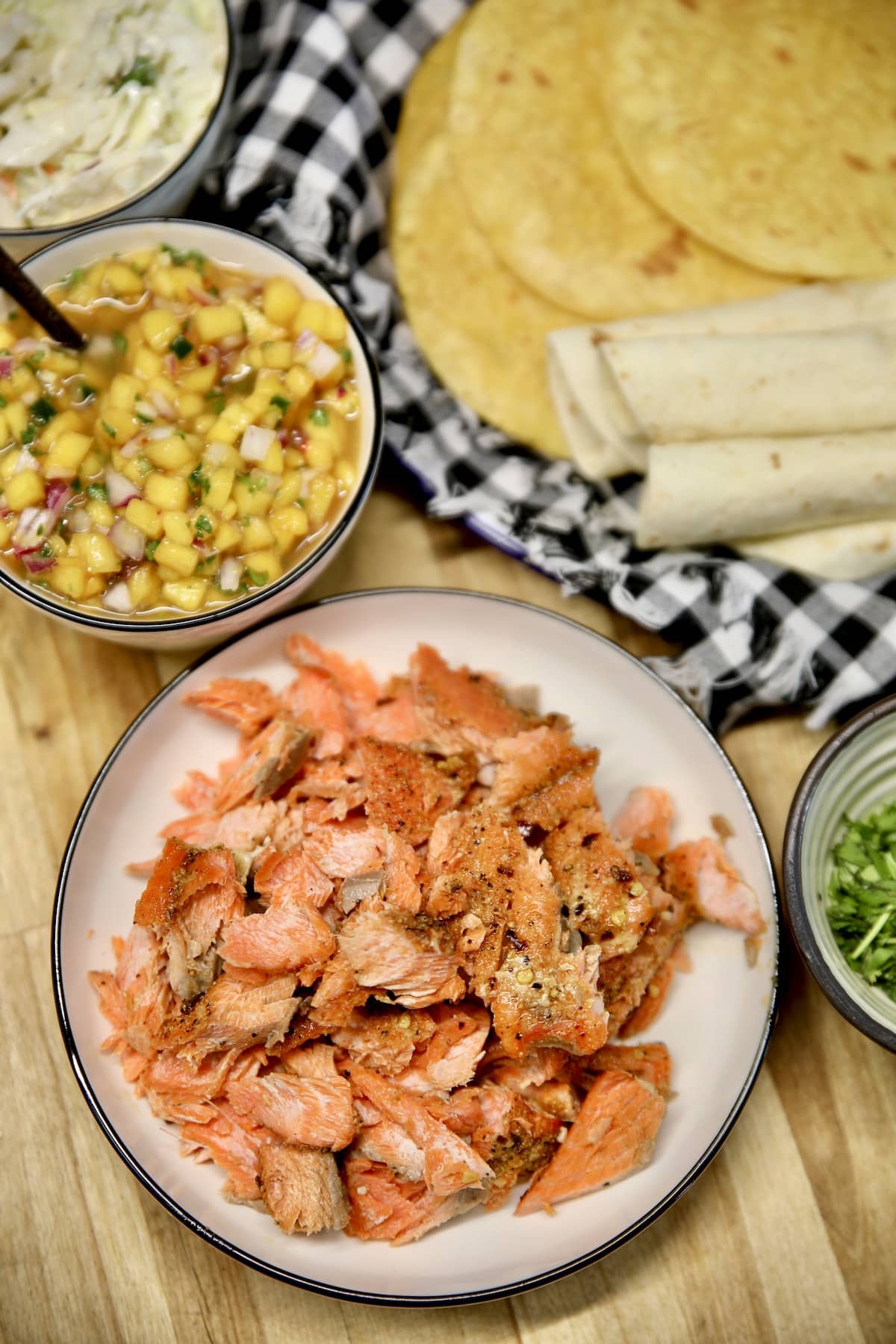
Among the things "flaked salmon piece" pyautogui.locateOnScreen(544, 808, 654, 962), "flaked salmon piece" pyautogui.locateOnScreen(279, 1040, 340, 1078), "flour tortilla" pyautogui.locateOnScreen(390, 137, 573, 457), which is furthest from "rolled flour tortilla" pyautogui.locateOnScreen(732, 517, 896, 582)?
"flaked salmon piece" pyautogui.locateOnScreen(279, 1040, 340, 1078)

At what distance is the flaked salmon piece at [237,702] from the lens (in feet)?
9.20

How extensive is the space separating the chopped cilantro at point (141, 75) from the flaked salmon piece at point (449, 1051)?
8.05 feet

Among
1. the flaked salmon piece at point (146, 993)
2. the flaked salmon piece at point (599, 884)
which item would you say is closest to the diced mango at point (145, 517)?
the flaked salmon piece at point (146, 993)

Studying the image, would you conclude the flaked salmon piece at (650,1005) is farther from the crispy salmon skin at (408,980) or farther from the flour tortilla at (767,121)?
the flour tortilla at (767,121)

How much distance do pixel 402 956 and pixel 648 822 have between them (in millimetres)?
775

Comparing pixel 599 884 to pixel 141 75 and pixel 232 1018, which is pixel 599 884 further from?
pixel 141 75

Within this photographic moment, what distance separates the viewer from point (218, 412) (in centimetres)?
274

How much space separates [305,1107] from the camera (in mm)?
2455

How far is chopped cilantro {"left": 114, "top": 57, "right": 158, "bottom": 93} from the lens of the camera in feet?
9.64

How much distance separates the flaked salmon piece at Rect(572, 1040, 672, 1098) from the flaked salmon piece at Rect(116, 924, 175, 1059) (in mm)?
952

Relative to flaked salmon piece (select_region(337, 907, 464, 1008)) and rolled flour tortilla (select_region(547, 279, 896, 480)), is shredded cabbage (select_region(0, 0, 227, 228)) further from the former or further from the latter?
flaked salmon piece (select_region(337, 907, 464, 1008))

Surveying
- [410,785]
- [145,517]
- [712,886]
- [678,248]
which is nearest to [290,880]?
[410,785]

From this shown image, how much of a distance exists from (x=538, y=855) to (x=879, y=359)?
152 centimetres

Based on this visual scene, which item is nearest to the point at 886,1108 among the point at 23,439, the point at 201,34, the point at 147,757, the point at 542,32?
the point at 147,757
